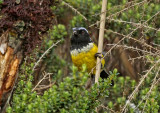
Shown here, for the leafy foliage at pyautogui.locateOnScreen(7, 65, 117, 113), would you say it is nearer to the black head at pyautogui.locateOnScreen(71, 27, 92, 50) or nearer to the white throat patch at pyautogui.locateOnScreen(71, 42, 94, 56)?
the white throat patch at pyautogui.locateOnScreen(71, 42, 94, 56)

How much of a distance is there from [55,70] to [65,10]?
5.22ft

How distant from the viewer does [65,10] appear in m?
7.21

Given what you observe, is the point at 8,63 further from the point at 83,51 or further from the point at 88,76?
the point at 83,51

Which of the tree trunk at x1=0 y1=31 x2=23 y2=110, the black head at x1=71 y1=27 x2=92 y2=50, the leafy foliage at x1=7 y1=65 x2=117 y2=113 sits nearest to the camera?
the leafy foliage at x1=7 y1=65 x2=117 y2=113

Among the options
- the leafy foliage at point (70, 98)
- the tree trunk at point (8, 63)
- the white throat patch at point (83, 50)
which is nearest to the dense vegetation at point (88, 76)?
the leafy foliage at point (70, 98)

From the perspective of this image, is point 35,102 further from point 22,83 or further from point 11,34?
point 11,34

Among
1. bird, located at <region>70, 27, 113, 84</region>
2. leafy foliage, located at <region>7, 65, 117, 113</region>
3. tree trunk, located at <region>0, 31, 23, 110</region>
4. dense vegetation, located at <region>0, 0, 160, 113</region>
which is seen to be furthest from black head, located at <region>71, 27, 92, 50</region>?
leafy foliage, located at <region>7, 65, 117, 113</region>

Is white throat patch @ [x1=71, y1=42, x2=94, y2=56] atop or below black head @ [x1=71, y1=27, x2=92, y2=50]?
below

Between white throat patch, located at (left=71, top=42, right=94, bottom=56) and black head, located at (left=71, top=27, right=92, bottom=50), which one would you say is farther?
black head, located at (left=71, top=27, right=92, bottom=50)

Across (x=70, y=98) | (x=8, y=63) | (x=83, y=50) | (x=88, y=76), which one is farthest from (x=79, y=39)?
(x=70, y=98)

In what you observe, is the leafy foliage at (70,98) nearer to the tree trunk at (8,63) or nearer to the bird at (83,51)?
the tree trunk at (8,63)

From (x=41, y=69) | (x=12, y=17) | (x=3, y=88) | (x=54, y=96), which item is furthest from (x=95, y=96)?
(x=41, y=69)

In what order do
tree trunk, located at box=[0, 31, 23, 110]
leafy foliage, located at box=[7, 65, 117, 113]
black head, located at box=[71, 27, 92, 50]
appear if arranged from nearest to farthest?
leafy foliage, located at box=[7, 65, 117, 113]
tree trunk, located at box=[0, 31, 23, 110]
black head, located at box=[71, 27, 92, 50]

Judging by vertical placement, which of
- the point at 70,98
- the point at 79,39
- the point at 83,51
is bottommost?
the point at 70,98
